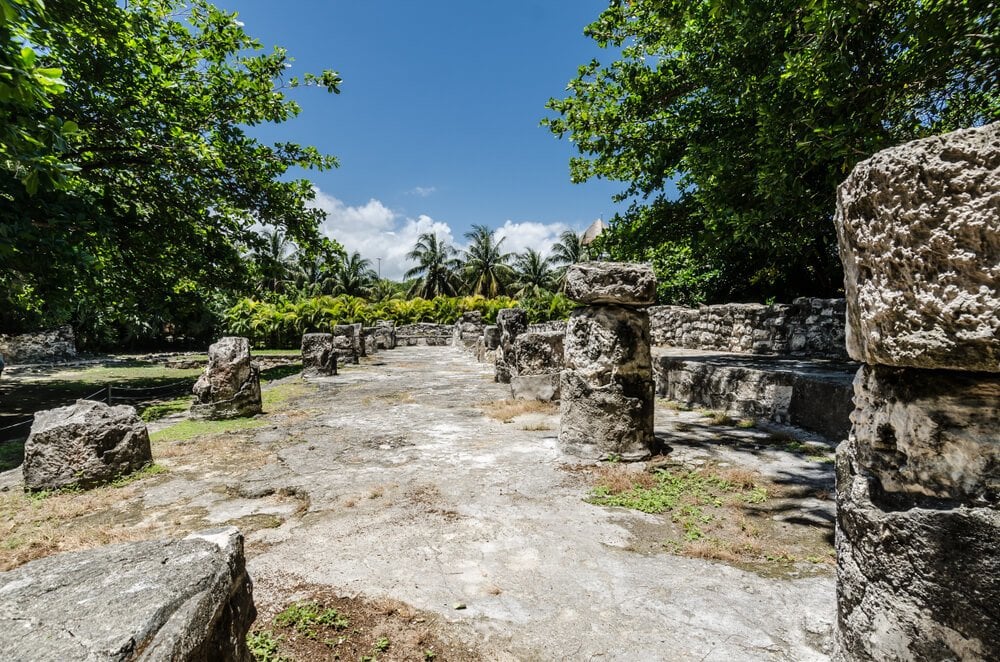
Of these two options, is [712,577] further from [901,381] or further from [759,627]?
[901,381]

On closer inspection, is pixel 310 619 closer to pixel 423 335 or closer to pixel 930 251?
pixel 930 251

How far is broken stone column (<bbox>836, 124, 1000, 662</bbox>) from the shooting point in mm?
1338

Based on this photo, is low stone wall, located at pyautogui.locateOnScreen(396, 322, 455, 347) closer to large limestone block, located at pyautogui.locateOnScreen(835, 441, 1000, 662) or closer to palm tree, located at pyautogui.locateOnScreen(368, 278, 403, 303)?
palm tree, located at pyautogui.locateOnScreen(368, 278, 403, 303)

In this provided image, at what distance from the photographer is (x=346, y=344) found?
16391mm

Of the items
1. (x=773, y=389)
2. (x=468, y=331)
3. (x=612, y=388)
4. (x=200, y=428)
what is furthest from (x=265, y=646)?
(x=468, y=331)

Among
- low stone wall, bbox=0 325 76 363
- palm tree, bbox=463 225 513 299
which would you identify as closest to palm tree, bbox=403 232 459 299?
palm tree, bbox=463 225 513 299

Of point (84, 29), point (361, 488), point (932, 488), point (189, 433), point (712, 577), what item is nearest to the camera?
point (932, 488)

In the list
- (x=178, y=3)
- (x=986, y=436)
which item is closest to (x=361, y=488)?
(x=986, y=436)

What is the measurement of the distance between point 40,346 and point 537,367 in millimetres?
19349

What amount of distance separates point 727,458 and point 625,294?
1949mm

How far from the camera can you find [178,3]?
393 inches

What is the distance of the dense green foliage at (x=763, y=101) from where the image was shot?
4.71 meters

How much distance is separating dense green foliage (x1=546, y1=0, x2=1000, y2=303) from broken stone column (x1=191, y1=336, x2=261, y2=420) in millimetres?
6478

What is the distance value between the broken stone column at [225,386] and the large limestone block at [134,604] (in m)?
6.11
